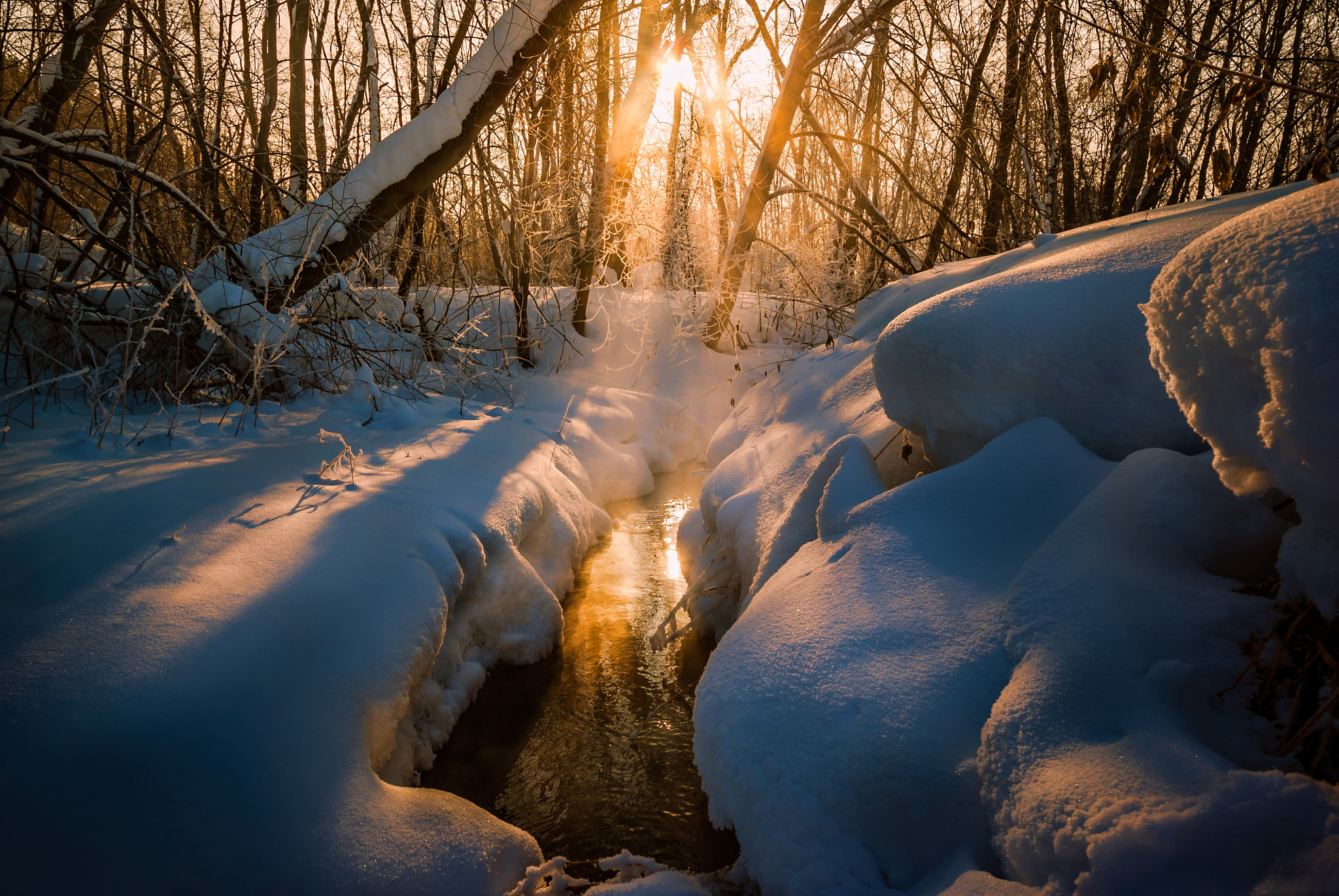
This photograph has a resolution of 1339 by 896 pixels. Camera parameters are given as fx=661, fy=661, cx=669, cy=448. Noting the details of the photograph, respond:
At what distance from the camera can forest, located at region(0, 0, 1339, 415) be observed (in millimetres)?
3592

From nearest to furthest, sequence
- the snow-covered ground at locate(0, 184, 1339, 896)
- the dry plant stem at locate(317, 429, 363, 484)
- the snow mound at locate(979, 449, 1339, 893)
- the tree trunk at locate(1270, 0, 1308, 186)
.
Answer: the snow mound at locate(979, 449, 1339, 893) → the snow-covered ground at locate(0, 184, 1339, 896) → the dry plant stem at locate(317, 429, 363, 484) → the tree trunk at locate(1270, 0, 1308, 186)

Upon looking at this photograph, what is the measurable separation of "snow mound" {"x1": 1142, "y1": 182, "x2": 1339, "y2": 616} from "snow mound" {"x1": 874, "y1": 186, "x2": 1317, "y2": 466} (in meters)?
0.73

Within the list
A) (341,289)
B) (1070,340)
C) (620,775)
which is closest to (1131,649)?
(1070,340)

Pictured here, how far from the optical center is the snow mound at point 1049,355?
2176mm

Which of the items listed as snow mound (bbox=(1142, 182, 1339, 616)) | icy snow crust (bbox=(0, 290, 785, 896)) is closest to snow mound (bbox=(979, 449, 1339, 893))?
snow mound (bbox=(1142, 182, 1339, 616))

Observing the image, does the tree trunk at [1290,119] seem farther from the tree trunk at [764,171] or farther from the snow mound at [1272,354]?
the snow mound at [1272,354]

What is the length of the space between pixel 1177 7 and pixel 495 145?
19.3 feet

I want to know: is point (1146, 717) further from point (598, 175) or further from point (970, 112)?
point (598, 175)

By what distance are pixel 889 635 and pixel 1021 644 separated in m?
0.32

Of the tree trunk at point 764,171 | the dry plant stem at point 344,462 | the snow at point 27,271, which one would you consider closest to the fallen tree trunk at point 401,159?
the snow at point 27,271

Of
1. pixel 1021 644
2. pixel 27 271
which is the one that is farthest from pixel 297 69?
pixel 1021 644

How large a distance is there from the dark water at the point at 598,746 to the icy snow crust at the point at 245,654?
0.18 meters

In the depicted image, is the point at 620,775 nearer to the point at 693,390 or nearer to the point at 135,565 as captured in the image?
the point at 135,565

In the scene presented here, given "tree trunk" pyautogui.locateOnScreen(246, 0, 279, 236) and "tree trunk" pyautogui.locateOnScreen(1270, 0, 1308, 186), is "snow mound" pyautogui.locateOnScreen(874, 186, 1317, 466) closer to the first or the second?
"tree trunk" pyautogui.locateOnScreen(246, 0, 279, 236)
